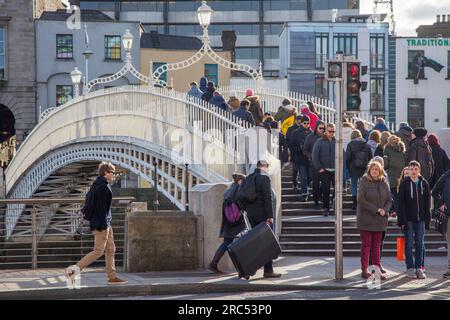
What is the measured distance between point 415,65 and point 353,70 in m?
54.4

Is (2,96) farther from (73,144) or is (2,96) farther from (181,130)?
(181,130)

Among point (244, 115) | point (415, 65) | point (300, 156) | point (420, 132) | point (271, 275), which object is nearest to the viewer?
point (271, 275)

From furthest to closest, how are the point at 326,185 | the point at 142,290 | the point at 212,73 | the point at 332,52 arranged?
1. the point at 332,52
2. the point at 212,73
3. the point at 326,185
4. the point at 142,290

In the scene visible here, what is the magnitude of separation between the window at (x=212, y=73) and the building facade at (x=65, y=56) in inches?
224

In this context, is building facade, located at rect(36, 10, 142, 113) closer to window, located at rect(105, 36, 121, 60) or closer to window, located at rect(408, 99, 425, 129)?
window, located at rect(105, 36, 121, 60)

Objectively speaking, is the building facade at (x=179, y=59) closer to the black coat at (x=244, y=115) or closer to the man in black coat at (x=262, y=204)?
the black coat at (x=244, y=115)

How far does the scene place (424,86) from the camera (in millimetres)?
70750

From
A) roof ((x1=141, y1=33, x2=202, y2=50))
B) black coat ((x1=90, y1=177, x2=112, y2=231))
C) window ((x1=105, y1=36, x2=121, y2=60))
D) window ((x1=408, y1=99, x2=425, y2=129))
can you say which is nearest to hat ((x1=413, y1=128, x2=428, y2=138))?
black coat ((x1=90, y1=177, x2=112, y2=231))

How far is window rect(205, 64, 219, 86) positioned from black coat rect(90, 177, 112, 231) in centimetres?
4677

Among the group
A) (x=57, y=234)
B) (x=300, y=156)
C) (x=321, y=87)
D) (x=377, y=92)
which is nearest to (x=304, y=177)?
(x=300, y=156)

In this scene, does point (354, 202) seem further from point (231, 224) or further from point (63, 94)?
point (63, 94)

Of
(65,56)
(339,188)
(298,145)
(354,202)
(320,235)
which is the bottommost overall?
(320,235)

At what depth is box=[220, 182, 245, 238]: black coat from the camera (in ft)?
57.7
